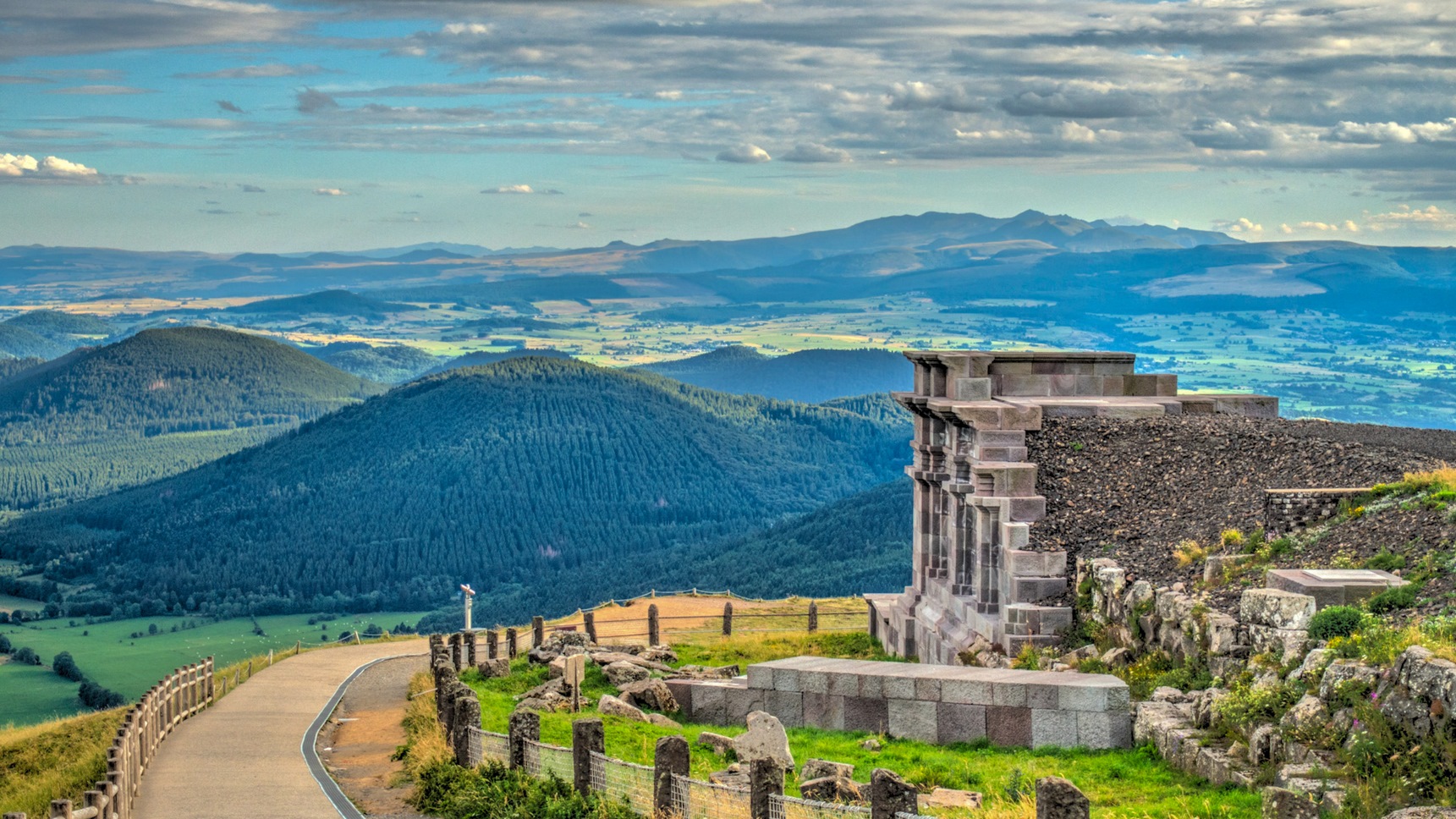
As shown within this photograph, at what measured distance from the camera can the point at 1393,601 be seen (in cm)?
2228

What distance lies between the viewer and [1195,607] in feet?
85.0

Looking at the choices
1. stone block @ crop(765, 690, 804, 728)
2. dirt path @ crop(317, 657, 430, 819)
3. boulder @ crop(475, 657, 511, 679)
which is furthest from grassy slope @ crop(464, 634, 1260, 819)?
boulder @ crop(475, 657, 511, 679)

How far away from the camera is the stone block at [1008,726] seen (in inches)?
970

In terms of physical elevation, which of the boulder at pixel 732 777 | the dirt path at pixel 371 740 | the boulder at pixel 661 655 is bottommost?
the dirt path at pixel 371 740

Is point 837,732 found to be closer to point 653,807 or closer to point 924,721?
point 924,721

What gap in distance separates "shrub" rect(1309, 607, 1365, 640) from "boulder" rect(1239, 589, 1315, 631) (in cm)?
41

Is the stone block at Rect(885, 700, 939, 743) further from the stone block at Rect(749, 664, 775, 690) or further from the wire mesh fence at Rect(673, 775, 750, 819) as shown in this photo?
the wire mesh fence at Rect(673, 775, 750, 819)

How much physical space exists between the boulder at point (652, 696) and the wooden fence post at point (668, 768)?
1016 centimetres

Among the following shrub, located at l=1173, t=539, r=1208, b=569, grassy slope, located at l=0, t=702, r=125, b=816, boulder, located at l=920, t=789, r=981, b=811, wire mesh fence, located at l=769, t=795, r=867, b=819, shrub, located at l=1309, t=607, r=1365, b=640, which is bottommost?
grassy slope, located at l=0, t=702, r=125, b=816

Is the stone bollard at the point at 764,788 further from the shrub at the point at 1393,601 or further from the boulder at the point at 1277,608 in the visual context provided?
the shrub at the point at 1393,601

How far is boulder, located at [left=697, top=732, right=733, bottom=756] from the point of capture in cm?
2494

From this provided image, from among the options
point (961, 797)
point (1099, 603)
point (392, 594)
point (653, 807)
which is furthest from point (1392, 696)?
point (392, 594)

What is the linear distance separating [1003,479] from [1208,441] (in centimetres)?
457

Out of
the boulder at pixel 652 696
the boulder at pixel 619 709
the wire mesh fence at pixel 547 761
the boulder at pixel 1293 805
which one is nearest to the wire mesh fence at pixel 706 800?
the wire mesh fence at pixel 547 761
